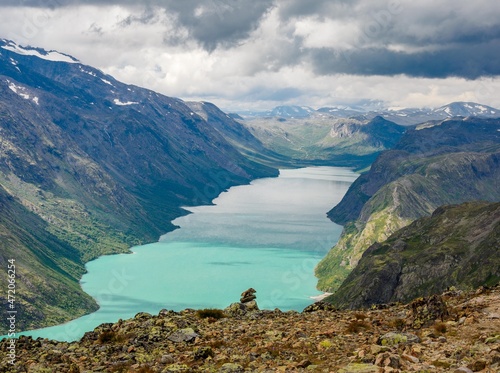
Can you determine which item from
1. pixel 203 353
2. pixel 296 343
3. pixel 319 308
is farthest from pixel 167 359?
pixel 319 308

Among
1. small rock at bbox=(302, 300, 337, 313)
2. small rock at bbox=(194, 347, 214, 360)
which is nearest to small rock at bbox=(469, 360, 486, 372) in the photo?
small rock at bbox=(194, 347, 214, 360)

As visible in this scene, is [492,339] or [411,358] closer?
[411,358]

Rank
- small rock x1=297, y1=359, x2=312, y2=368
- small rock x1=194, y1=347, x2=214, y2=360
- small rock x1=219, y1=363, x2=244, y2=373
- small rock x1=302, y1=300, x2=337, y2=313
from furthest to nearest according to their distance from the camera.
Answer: small rock x1=302, y1=300, x2=337, y2=313
small rock x1=194, y1=347, x2=214, y2=360
small rock x1=219, y1=363, x2=244, y2=373
small rock x1=297, y1=359, x2=312, y2=368

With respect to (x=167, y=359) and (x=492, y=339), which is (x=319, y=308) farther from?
(x=492, y=339)

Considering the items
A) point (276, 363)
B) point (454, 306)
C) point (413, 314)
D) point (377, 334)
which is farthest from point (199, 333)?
point (454, 306)

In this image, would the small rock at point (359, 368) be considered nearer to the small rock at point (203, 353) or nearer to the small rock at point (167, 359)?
the small rock at point (203, 353)

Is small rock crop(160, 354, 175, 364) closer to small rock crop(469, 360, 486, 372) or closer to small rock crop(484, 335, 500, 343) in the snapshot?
small rock crop(469, 360, 486, 372)

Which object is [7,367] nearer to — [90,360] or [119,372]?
[90,360]

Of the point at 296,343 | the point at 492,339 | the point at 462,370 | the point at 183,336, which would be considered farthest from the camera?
the point at 183,336
